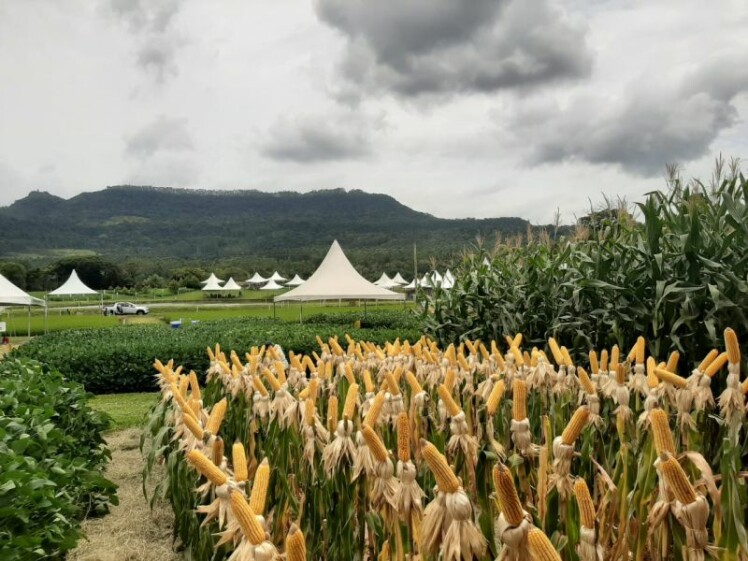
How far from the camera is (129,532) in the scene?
482cm

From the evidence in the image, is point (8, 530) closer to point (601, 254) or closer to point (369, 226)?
point (601, 254)

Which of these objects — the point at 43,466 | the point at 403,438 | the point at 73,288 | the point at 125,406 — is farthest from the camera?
the point at 73,288

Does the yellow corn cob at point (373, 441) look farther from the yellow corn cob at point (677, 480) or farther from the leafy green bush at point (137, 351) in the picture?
the leafy green bush at point (137, 351)

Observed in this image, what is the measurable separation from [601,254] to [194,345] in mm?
11029

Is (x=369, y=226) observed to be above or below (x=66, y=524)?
above

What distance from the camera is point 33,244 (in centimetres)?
18875

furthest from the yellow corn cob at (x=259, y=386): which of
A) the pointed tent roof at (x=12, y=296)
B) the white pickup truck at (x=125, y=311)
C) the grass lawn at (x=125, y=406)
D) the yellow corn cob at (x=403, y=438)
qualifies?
the white pickup truck at (x=125, y=311)

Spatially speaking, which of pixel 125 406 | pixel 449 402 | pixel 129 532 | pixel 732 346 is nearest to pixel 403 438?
pixel 449 402

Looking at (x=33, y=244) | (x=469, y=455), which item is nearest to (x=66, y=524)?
(x=469, y=455)

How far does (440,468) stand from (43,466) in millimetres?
3550

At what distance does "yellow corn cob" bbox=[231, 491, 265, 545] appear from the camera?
3.76ft

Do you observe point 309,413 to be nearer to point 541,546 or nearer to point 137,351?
point 541,546

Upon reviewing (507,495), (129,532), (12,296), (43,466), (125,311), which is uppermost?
(507,495)

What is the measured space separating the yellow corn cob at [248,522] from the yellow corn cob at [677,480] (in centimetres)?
81
